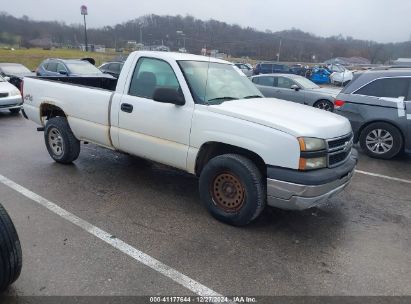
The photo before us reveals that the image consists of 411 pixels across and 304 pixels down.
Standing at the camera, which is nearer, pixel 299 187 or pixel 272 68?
pixel 299 187

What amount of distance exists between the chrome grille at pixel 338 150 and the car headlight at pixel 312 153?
0.10 meters

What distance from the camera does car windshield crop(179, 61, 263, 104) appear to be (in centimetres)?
426

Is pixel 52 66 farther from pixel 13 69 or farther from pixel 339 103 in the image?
pixel 339 103

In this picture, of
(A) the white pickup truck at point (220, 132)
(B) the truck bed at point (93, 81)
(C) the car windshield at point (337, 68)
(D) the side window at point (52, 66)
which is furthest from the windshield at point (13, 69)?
(C) the car windshield at point (337, 68)

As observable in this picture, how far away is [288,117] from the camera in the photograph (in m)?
3.82

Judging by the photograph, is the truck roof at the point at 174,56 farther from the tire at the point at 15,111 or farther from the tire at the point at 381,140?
the tire at the point at 15,111

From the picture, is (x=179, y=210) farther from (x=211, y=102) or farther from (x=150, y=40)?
(x=150, y=40)

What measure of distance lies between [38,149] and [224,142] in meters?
4.54

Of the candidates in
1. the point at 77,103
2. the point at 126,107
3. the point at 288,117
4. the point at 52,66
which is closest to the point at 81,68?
the point at 52,66

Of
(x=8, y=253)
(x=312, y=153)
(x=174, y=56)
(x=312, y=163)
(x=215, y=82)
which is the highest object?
(x=174, y=56)

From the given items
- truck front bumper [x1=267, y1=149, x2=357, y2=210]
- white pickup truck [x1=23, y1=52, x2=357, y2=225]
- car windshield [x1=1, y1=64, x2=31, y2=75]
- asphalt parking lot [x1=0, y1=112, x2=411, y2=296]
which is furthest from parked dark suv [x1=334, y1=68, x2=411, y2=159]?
car windshield [x1=1, y1=64, x2=31, y2=75]

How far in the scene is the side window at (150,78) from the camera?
14.6 ft

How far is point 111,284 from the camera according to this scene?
9.57 ft

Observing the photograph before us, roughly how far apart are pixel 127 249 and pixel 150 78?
2234 mm
